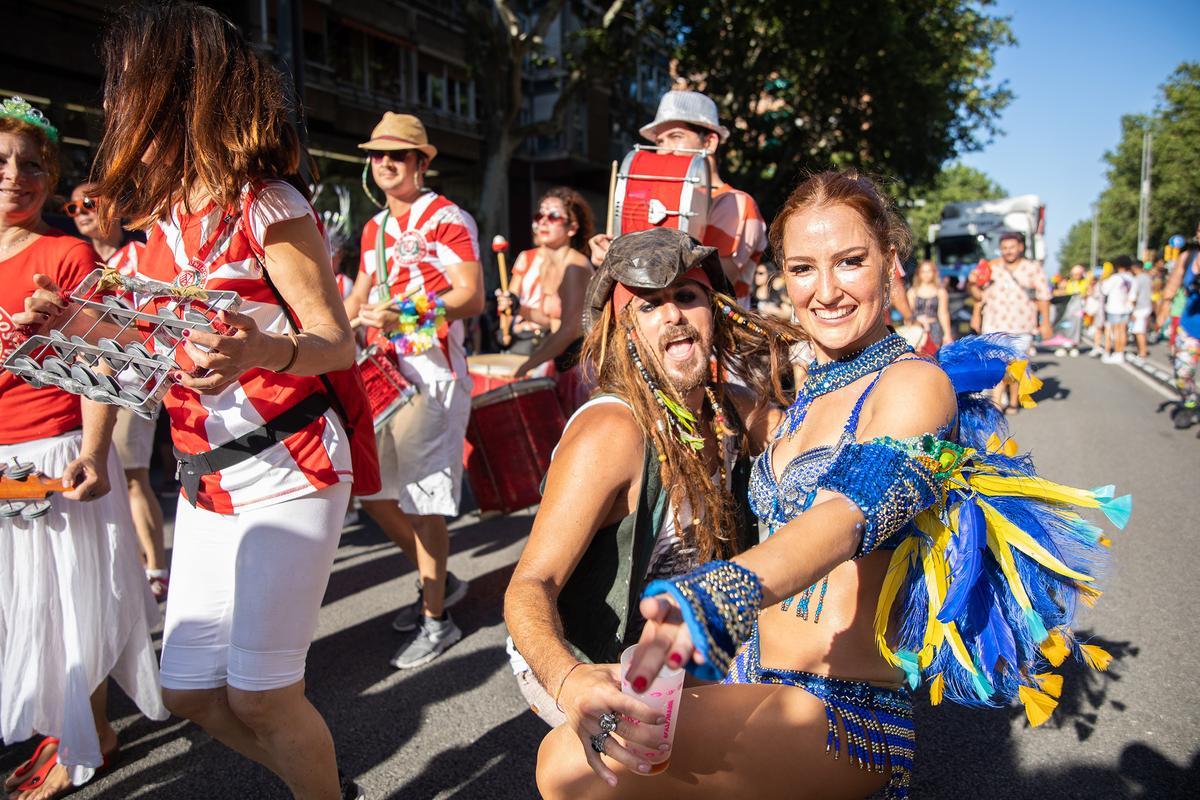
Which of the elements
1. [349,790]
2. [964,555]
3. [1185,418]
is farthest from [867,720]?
[1185,418]

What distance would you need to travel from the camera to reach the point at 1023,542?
5.30 ft

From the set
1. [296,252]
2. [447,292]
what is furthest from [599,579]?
[447,292]

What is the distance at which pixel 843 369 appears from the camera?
1.98 metres

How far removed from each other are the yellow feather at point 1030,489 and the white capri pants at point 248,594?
156 centimetres

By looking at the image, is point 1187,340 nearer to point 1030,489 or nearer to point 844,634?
point 1030,489

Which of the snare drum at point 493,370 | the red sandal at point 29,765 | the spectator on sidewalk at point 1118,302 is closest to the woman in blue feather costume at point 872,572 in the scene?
the red sandal at point 29,765

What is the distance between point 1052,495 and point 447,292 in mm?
2860

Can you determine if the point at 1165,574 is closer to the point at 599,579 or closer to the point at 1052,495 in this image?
the point at 1052,495

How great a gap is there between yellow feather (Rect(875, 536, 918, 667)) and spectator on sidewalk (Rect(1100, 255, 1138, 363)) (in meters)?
15.8

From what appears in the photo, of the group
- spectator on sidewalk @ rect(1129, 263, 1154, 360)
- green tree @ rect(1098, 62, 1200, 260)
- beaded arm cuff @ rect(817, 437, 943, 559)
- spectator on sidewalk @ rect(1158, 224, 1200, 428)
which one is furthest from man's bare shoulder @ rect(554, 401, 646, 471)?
green tree @ rect(1098, 62, 1200, 260)

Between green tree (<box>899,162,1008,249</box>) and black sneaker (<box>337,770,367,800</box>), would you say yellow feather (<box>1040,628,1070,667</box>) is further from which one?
green tree (<box>899,162,1008,249</box>)

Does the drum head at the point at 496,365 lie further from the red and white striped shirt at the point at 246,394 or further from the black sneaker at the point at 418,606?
the red and white striped shirt at the point at 246,394

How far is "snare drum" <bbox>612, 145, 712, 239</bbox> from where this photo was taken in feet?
11.8

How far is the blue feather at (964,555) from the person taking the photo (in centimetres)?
159
